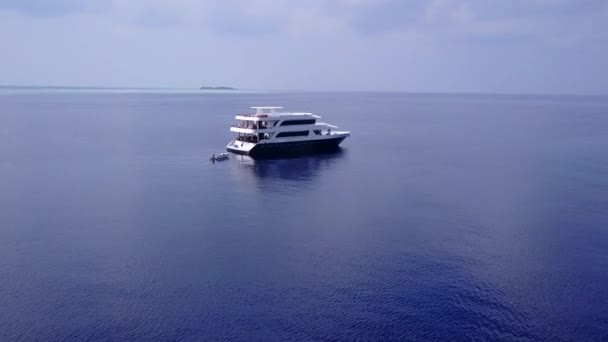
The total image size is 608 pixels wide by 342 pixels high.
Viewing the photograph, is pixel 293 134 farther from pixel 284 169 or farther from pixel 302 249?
pixel 302 249

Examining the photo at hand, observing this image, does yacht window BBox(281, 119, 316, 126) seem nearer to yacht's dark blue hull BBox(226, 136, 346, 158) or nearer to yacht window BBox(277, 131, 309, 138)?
yacht window BBox(277, 131, 309, 138)

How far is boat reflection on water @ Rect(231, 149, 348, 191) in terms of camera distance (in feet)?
238

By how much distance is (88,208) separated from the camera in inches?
2323

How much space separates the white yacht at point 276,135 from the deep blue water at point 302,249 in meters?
4.10

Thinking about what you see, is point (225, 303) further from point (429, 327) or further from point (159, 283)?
point (429, 327)

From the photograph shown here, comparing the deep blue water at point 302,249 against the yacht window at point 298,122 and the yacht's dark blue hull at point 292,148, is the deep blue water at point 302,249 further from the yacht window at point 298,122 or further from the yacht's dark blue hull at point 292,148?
the yacht window at point 298,122

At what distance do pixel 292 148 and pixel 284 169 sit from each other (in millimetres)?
12842

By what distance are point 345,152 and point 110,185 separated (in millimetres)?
47359

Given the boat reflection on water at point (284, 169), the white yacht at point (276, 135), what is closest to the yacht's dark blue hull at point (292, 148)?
the white yacht at point (276, 135)

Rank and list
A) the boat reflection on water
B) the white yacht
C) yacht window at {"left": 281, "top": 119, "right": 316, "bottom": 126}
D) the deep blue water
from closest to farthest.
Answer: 1. the deep blue water
2. the boat reflection on water
3. the white yacht
4. yacht window at {"left": 281, "top": 119, "right": 316, "bottom": 126}

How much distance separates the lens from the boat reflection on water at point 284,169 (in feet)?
238

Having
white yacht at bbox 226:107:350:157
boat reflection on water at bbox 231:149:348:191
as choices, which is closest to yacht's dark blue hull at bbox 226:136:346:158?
white yacht at bbox 226:107:350:157

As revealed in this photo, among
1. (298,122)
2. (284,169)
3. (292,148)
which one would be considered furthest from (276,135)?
(284,169)

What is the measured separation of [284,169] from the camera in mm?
82625
